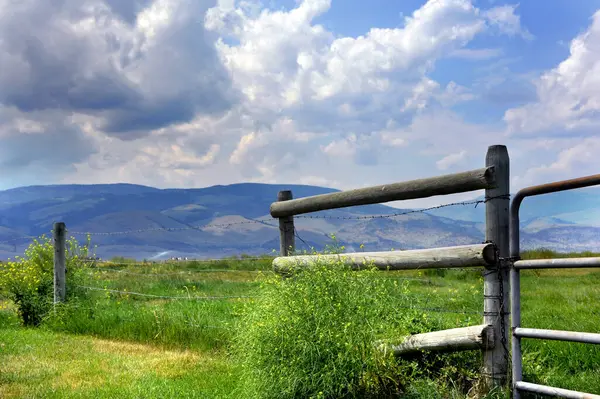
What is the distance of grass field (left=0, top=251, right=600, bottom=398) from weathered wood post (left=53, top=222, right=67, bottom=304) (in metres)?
0.38

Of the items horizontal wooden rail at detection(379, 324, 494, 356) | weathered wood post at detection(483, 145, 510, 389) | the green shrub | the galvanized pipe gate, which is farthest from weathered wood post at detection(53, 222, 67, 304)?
weathered wood post at detection(483, 145, 510, 389)

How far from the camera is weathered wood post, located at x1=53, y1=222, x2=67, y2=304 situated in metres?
11.9

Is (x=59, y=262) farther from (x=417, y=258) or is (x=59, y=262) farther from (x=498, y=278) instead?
(x=498, y=278)

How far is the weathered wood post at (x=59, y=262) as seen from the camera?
11.9 metres

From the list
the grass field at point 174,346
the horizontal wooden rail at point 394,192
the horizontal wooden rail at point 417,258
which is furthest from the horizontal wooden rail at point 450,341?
the horizontal wooden rail at point 394,192

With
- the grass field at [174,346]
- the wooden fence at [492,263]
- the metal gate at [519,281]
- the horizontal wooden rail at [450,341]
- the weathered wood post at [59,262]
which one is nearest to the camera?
the metal gate at [519,281]

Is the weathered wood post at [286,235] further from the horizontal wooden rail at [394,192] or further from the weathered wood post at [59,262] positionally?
the weathered wood post at [59,262]

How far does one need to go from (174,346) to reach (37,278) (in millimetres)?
4549

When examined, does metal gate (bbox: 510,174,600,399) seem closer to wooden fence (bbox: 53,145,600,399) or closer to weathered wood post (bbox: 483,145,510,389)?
wooden fence (bbox: 53,145,600,399)

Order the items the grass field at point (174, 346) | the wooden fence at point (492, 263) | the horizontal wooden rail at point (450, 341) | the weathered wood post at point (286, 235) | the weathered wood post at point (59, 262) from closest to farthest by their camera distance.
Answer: the wooden fence at point (492, 263)
the horizontal wooden rail at point (450, 341)
the grass field at point (174, 346)
the weathered wood post at point (286, 235)
the weathered wood post at point (59, 262)

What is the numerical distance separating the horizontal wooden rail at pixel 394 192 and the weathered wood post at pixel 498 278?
10 centimetres

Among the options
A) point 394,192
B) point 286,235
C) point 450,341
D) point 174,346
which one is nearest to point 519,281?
point 450,341

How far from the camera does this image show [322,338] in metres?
5.17

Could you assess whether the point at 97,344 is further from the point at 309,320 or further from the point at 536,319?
the point at 536,319
